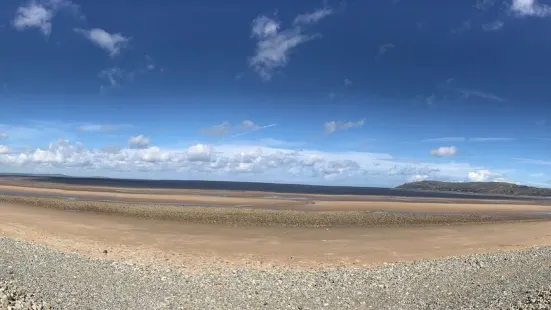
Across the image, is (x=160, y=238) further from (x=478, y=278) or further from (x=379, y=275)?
(x=478, y=278)

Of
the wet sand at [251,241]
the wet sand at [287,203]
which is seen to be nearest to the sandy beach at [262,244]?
the wet sand at [251,241]

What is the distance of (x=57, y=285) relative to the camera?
15.2 m

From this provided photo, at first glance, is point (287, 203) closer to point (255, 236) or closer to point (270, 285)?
point (255, 236)

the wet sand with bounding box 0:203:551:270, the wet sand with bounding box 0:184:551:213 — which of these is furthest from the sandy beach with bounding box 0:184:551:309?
the wet sand with bounding box 0:184:551:213

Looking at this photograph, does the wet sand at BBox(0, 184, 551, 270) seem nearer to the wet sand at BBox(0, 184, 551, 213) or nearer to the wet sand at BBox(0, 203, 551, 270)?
the wet sand at BBox(0, 203, 551, 270)

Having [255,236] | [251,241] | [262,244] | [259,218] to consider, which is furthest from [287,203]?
[262,244]

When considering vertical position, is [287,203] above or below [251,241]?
above

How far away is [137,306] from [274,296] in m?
4.72

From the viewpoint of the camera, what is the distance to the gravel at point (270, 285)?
14.5 metres

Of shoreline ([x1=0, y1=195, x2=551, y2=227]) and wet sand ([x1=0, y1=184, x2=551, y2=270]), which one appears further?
shoreline ([x1=0, y1=195, x2=551, y2=227])

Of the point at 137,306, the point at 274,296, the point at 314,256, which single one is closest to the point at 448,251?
the point at 314,256

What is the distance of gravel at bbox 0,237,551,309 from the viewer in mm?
14484

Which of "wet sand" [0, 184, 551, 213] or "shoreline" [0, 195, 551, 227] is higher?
"wet sand" [0, 184, 551, 213]

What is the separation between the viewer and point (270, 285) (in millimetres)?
17766
